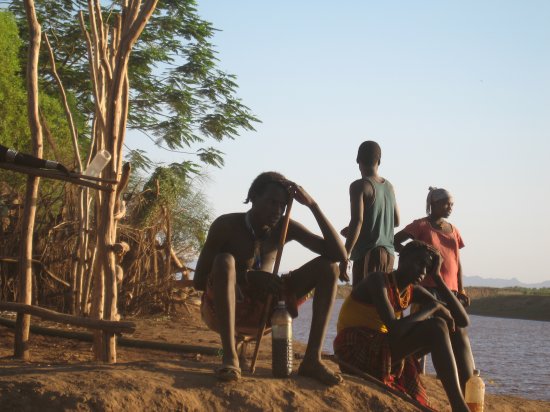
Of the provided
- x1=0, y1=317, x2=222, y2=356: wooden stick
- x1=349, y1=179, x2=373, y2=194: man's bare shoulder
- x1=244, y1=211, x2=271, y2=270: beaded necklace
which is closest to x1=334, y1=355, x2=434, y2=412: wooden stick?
x1=244, y1=211, x2=271, y2=270: beaded necklace

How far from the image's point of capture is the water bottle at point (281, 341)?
4672 millimetres

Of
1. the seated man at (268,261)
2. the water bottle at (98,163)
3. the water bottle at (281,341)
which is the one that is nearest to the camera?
the water bottle at (281,341)

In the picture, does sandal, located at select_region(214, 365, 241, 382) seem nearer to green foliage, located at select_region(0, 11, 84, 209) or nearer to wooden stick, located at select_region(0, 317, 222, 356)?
wooden stick, located at select_region(0, 317, 222, 356)

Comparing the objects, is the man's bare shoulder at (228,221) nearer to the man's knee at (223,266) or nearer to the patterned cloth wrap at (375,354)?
the man's knee at (223,266)

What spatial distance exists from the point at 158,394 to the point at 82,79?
15280mm

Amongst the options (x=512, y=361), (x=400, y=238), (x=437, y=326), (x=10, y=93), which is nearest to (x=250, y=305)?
(x=437, y=326)

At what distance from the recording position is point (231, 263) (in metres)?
4.56

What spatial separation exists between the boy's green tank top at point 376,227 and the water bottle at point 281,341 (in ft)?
4.99

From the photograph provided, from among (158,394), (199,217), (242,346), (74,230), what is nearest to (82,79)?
(199,217)

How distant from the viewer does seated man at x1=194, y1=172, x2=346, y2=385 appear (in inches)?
188

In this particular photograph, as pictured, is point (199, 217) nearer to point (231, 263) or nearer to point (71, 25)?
point (71, 25)

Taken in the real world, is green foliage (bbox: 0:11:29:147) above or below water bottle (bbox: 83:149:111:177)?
above

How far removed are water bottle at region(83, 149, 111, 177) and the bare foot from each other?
304 centimetres

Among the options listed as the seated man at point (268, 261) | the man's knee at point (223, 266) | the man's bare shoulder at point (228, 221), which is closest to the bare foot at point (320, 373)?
the seated man at point (268, 261)
